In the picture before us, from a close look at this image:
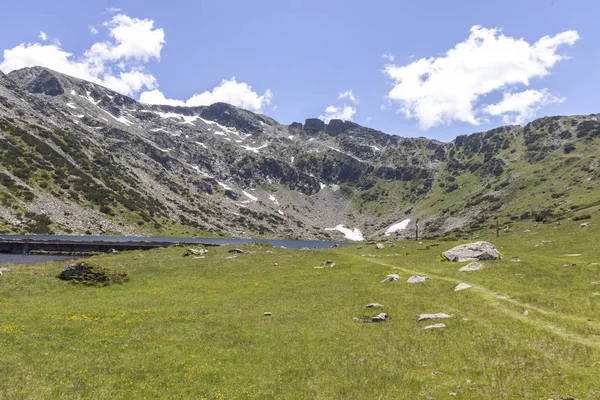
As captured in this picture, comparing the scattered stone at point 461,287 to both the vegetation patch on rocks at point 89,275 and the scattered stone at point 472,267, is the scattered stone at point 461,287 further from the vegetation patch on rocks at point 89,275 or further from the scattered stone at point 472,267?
the vegetation patch on rocks at point 89,275

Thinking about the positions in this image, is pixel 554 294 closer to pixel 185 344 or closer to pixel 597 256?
pixel 597 256

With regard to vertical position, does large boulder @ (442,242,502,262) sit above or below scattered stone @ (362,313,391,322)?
above

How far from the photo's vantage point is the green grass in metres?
17.0

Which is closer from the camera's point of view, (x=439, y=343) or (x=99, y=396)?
(x=99, y=396)

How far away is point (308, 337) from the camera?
2488 cm

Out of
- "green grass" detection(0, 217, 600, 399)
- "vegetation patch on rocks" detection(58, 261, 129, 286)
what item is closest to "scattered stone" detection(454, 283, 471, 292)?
"green grass" detection(0, 217, 600, 399)

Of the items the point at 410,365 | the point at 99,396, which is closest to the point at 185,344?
the point at 99,396

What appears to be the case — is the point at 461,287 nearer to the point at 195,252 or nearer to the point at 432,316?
the point at 432,316

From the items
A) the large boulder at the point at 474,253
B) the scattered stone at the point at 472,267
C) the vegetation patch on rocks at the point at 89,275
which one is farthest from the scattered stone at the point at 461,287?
the vegetation patch on rocks at the point at 89,275

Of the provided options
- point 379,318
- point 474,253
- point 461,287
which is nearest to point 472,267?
point 474,253

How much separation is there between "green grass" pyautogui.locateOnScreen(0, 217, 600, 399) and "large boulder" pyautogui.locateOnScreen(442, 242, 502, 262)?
15.8 ft

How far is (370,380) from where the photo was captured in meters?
17.9

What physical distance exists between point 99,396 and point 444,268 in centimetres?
4047

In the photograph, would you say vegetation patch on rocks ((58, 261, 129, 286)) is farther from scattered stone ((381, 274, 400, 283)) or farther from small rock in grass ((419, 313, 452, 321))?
small rock in grass ((419, 313, 452, 321))
